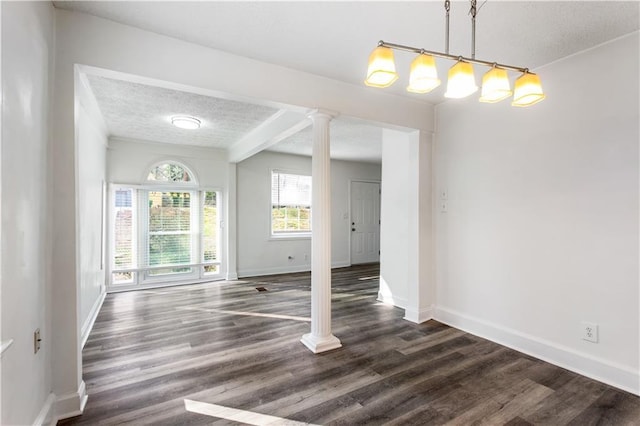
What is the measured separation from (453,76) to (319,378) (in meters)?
2.20

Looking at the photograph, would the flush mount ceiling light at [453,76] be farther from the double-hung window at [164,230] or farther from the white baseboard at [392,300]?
the double-hung window at [164,230]

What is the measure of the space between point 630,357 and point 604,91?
1961mm

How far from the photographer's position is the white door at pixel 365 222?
723 cm

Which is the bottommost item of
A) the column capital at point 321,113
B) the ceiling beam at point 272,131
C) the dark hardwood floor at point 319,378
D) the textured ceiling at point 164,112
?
the dark hardwood floor at point 319,378

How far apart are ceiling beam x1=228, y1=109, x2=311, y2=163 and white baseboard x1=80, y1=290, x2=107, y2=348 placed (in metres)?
2.87

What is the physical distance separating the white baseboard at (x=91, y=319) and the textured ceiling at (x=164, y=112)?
7.76 ft

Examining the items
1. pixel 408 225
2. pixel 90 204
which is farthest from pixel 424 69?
pixel 90 204

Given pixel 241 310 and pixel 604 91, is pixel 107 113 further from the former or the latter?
pixel 604 91

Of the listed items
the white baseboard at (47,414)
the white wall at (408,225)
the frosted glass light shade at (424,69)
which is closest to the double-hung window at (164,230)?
the white wall at (408,225)

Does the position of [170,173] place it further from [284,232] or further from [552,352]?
[552,352]

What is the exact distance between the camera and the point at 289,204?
6.50 meters

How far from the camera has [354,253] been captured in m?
7.23

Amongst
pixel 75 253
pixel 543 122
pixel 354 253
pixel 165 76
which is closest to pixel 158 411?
pixel 75 253

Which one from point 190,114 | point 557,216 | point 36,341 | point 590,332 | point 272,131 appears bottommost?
point 590,332
